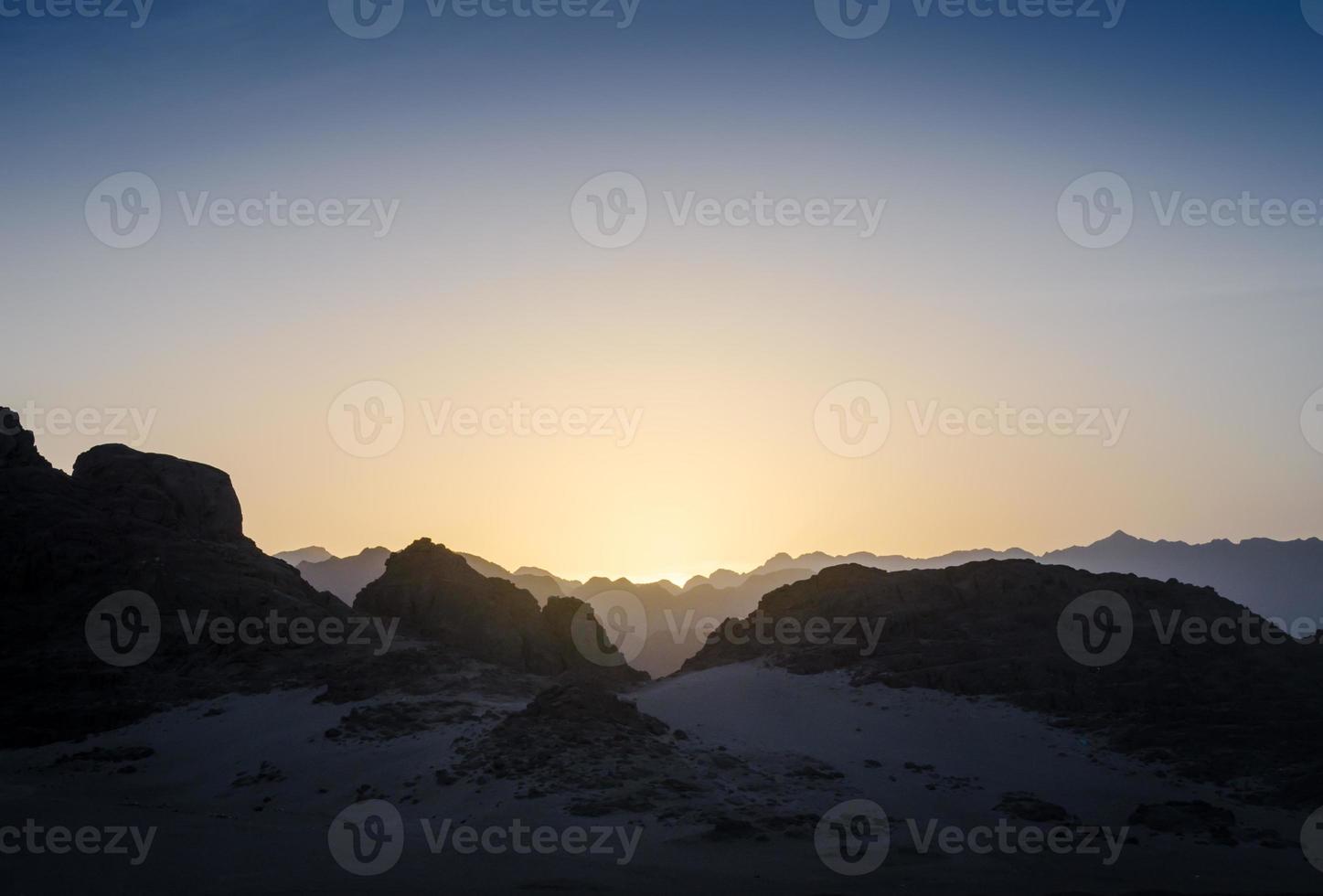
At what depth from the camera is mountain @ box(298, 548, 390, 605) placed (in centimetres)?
17800

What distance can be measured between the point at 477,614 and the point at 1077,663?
33828 millimetres

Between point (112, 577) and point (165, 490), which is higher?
point (165, 490)

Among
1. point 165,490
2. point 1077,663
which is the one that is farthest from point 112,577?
point 1077,663

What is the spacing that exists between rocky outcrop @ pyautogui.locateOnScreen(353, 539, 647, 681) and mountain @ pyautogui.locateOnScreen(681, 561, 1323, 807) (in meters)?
8.46

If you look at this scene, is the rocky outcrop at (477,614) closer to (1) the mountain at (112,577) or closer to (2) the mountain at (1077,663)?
(1) the mountain at (112,577)

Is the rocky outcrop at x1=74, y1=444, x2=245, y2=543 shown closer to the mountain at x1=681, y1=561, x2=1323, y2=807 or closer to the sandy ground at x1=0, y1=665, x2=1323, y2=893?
the sandy ground at x1=0, y1=665, x2=1323, y2=893

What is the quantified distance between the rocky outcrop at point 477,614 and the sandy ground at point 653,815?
9922 millimetres

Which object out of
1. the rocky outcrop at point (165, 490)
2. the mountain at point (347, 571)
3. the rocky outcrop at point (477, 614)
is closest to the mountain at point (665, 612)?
the mountain at point (347, 571)

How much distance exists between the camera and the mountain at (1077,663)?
4169 cm

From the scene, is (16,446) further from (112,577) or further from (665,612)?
(665,612)

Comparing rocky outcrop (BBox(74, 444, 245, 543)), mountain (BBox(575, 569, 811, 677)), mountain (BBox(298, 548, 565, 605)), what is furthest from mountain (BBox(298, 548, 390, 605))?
rocky outcrop (BBox(74, 444, 245, 543))

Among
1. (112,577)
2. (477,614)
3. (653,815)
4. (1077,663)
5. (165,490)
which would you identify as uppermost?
(165,490)

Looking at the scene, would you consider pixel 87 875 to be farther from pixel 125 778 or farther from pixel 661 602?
pixel 661 602

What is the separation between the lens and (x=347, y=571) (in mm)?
187375
